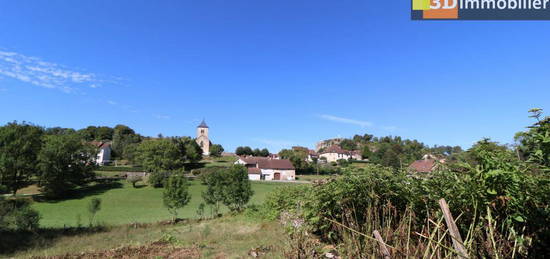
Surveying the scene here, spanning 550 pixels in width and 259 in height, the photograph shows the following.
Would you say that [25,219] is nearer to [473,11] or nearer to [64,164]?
[473,11]

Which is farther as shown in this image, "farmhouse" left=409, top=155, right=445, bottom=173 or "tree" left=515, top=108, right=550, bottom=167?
"farmhouse" left=409, top=155, right=445, bottom=173

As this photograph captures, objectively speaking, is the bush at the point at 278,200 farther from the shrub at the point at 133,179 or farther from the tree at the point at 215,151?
the tree at the point at 215,151

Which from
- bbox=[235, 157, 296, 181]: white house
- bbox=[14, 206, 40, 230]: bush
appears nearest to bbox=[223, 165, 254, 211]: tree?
bbox=[14, 206, 40, 230]: bush

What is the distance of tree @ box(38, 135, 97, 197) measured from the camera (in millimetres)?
34156

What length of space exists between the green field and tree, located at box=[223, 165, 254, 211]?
3024mm

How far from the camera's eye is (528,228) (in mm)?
1403

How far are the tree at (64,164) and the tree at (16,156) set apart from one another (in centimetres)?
161

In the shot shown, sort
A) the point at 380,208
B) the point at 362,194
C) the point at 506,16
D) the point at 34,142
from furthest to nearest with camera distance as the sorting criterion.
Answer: the point at 34,142
the point at 506,16
the point at 362,194
the point at 380,208

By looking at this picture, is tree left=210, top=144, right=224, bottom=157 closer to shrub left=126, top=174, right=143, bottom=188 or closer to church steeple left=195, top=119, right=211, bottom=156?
church steeple left=195, top=119, right=211, bottom=156

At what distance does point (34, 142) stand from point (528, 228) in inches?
2149

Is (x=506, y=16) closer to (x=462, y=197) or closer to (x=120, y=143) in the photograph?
(x=462, y=197)

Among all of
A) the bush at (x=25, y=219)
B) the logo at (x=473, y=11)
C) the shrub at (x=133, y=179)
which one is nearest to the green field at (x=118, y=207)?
the shrub at (x=133, y=179)

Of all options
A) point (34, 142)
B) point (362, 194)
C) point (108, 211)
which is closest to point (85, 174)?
point (34, 142)

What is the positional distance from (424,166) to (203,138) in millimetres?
103648
